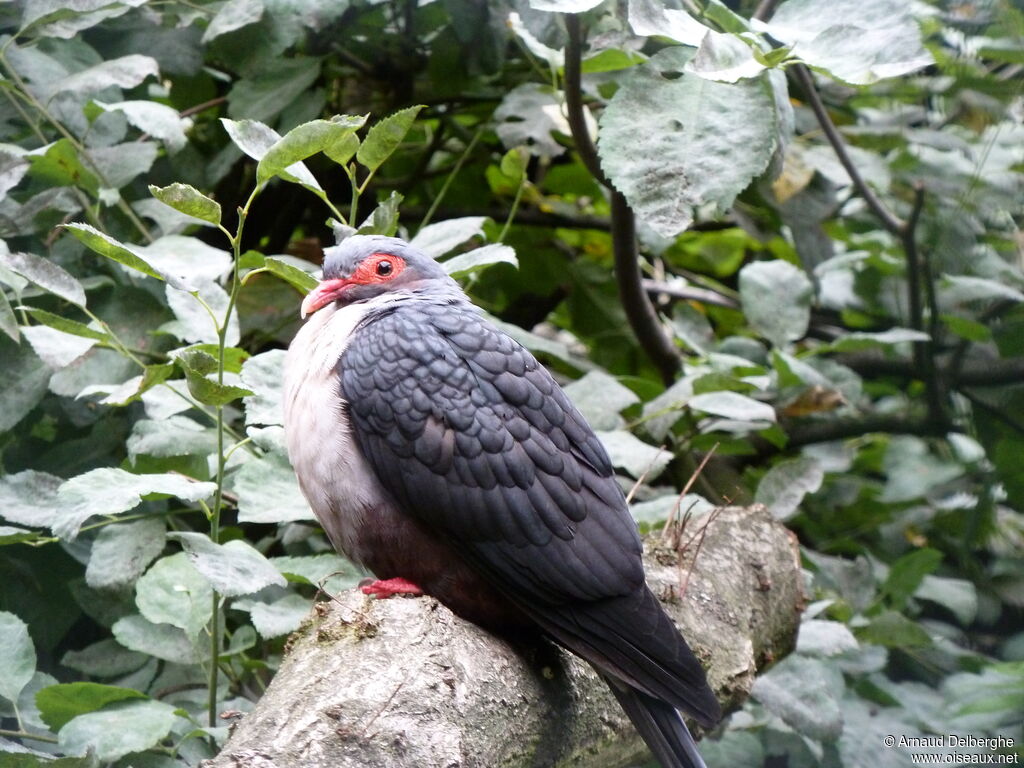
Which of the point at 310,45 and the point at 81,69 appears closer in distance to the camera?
the point at 81,69

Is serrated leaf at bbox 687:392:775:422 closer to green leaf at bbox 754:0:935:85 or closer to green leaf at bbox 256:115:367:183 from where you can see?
green leaf at bbox 754:0:935:85

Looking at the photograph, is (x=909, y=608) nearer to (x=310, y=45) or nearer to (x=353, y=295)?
(x=353, y=295)

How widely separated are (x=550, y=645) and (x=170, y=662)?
1.03 meters

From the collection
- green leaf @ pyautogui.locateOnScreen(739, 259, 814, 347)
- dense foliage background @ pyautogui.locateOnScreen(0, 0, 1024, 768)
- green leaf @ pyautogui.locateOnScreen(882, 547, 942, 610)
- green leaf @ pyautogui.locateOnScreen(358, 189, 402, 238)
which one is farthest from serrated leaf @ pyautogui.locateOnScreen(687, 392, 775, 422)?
green leaf @ pyautogui.locateOnScreen(358, 189, 402, 238)

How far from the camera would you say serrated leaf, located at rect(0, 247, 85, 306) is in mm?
2093

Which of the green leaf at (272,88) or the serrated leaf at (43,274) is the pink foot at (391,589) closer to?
the serrated leaf at (43,274)

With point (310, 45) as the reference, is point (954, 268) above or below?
below

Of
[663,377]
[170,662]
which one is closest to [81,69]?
[170,662]

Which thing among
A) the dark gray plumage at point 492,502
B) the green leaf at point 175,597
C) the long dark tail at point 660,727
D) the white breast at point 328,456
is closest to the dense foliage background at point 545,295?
the green leaf at point 175,597

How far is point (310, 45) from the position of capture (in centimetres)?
332

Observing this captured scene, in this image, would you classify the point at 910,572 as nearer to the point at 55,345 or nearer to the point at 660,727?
the point at 660,727

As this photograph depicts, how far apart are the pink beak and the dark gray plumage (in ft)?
0.72

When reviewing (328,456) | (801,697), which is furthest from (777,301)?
(328,456)

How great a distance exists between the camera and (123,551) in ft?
7.66
